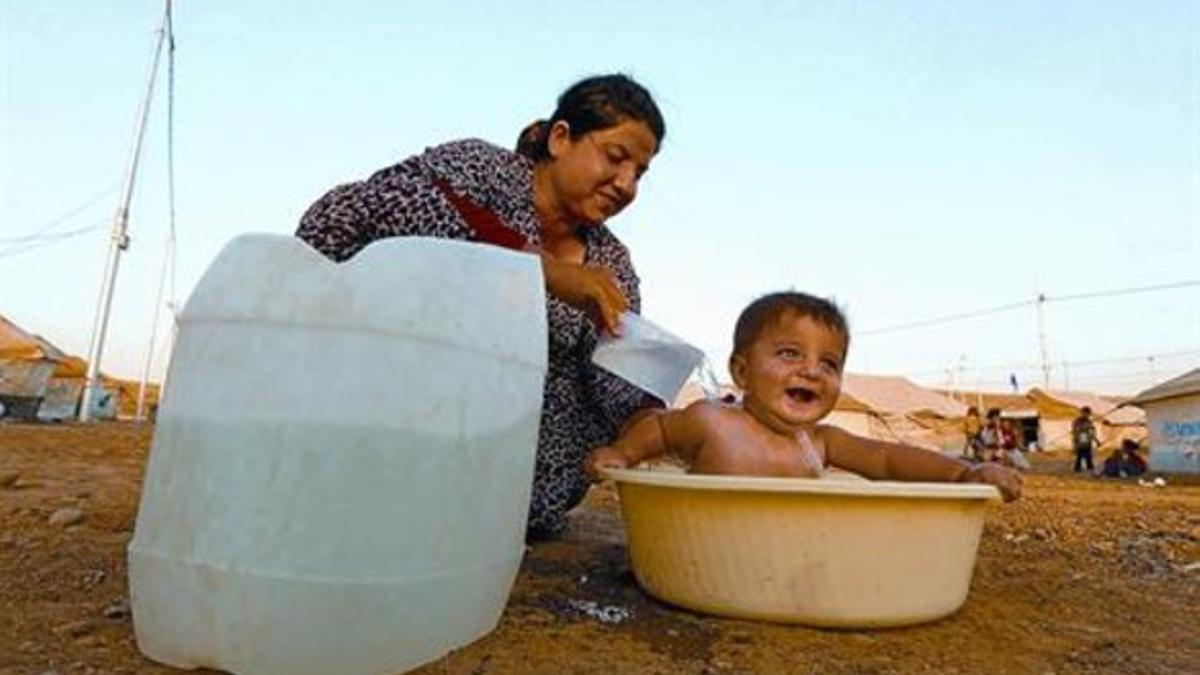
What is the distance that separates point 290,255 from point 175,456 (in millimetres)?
270

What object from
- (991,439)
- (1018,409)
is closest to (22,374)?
(991,439)

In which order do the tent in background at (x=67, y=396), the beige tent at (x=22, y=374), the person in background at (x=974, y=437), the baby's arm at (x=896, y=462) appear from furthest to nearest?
the person in background at (x=974, y=437), the tent in background at (x=67, y=396), the beige tent at (x=22, y=374), the baby's arm at (x=896, y=462)

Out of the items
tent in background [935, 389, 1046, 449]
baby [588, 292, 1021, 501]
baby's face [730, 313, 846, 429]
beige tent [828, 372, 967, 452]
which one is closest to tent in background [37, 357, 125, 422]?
baby [588, 292, 1021, 501]

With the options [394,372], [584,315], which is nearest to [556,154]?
[584,315]

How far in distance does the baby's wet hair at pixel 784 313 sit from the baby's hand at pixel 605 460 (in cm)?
39

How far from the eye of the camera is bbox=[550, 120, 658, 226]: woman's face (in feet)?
5.64

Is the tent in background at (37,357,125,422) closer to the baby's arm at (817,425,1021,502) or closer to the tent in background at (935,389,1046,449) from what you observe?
the baby's arm at (817,425,1021,502)

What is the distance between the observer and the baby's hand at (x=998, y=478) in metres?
1.47

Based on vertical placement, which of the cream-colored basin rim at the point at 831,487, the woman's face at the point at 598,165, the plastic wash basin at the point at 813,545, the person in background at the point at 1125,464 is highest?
the woman's face at the point at 598,165

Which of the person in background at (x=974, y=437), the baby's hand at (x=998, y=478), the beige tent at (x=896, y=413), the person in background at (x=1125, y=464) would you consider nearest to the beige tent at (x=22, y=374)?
the baby's hand at (x=998, y=478)

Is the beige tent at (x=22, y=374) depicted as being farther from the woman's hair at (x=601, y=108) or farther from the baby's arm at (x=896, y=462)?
the baby's arm at (x=896, y=462)

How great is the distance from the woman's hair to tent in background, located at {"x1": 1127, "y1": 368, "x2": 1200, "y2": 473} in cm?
1320

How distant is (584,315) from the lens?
1790 millimetres

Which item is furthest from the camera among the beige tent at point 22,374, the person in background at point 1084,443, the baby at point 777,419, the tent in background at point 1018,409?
the tent in background at point 1018,409
